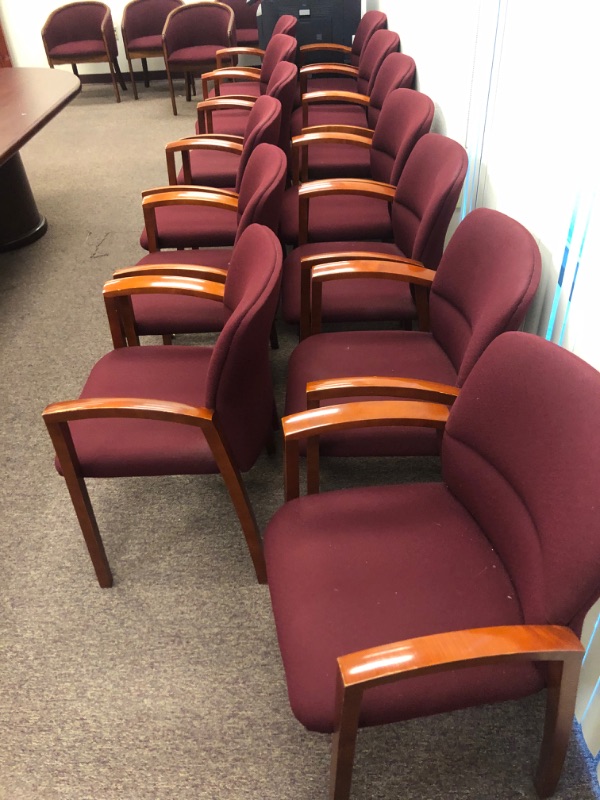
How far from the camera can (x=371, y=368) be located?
61.9 inches

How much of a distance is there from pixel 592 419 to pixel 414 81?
2.44 metres

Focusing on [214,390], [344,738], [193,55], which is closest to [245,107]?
[214,390]

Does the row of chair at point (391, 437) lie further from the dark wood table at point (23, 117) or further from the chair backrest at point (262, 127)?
the dark wood table at point (23, 117)

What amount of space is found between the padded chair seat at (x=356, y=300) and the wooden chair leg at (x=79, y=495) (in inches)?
30.2

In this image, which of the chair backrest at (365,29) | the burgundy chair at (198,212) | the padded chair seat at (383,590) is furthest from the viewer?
the chair backrest at (365,29)

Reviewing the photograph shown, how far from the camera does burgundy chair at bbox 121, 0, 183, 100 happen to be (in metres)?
5.27

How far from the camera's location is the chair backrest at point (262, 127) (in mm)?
2162

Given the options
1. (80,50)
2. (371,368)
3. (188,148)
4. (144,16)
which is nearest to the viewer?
(371,368)

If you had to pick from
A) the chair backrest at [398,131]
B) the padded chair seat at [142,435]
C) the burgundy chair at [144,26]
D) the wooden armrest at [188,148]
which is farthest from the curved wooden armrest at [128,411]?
the burgundy chair at [144,26]

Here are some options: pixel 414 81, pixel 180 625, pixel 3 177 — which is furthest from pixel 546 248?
pixel 3 177

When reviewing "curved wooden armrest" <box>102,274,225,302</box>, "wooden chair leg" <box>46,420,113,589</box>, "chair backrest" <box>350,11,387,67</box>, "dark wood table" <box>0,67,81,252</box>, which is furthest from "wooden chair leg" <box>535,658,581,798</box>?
"chair backrest" <box>350,11,387,67</box>

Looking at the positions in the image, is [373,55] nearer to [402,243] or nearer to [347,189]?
[347,189]

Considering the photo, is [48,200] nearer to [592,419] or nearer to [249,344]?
[249,344]

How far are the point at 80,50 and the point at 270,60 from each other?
2857mm
